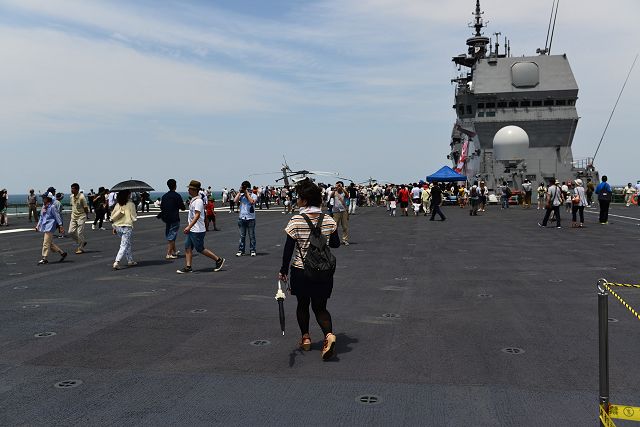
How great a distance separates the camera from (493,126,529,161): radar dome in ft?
155

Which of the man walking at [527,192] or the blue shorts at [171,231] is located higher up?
the man walking at [527,192]

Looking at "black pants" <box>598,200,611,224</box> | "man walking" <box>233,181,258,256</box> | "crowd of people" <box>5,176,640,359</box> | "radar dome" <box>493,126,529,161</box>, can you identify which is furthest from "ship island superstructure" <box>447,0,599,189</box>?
"man walking" <box>233,181,258,256</box>

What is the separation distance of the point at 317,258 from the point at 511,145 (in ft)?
149

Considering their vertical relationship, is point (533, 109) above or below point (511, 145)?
above

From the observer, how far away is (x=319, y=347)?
19.2ft

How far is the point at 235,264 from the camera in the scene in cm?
1234

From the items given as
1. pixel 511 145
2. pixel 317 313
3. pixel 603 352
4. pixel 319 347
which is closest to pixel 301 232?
pixel 317 313

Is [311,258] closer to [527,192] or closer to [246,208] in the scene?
[246,208]

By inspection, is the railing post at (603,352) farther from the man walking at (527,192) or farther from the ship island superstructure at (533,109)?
the ship island superstructure at (533,109)

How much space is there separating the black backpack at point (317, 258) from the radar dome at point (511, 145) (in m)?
45.2

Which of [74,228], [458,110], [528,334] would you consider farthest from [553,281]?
[458,110]

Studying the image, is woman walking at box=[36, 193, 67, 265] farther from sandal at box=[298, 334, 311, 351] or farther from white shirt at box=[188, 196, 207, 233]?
sandal at box=[298, 334, 311, 351]

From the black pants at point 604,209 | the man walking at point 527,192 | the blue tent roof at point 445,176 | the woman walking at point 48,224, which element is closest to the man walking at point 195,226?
the woman walking at point 48,224

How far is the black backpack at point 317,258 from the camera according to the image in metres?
5.30
